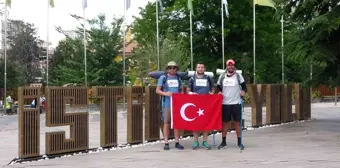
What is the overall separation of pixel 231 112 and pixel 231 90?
1.55ft

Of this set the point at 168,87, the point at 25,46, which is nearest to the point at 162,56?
the point at 168,87

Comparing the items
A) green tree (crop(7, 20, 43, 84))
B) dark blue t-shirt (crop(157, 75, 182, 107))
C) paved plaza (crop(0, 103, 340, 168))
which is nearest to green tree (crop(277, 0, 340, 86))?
paved plaza (crop(0, 103, 340, 168))

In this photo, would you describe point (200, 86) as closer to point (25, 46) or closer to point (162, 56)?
point (162, 56)

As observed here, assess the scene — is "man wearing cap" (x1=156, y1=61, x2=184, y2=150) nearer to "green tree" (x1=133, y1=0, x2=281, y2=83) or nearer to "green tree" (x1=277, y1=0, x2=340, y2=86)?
"green tree" (x1=277, y1=0, x2=340, y2=86)

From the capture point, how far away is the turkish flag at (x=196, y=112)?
38.0 ft

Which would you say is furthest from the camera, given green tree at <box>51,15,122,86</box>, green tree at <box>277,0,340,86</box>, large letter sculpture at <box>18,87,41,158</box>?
green tree at <box>51,15,122,86</box>

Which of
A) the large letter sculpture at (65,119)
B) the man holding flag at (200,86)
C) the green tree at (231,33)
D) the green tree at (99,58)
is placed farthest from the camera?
the green tree at (99,58)

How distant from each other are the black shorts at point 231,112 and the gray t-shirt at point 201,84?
51 centimetres

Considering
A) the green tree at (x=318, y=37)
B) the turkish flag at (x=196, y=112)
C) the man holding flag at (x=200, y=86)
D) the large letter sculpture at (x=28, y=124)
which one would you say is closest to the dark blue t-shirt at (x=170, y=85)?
the turkish flag at (x=196, y=112)

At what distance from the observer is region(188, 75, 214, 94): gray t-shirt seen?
11.6 metres

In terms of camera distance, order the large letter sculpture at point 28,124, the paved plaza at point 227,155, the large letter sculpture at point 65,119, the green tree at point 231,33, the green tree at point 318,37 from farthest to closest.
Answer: the green tree at point 231,33 → the green tree at point 318,37 → the large letter sculpture at point 65,119 → the large letter sculpture at point 28,124 → the paved plaza at point 227,155

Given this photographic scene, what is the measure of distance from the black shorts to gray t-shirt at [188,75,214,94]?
507mm

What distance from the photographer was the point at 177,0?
39.1 meters

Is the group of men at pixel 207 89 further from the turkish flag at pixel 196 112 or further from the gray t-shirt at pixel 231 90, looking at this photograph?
the turkish flag at pixel 196 112
